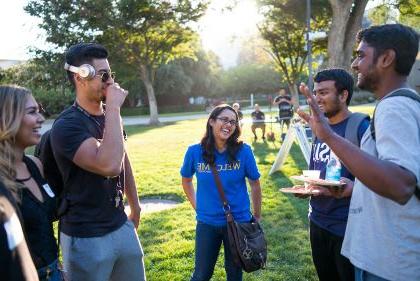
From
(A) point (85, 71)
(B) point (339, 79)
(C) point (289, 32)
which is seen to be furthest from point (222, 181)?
(C) point (289, 32)

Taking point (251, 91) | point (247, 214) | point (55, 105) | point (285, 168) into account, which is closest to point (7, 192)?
point (247, 214)

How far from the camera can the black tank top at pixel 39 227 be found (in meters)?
2.32

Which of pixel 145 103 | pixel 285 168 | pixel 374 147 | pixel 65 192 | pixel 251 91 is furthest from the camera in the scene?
pixel 251 91

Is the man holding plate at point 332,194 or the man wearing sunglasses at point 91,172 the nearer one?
the man wearing sunglasses at point 91,172

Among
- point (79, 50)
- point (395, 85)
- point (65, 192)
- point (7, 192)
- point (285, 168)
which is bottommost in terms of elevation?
point (285, 168)

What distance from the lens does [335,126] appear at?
3404 mm

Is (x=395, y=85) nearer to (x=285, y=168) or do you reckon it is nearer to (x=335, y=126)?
(x=335, y=126)

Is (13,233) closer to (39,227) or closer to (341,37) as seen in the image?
(39,227)

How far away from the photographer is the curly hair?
7.61ft

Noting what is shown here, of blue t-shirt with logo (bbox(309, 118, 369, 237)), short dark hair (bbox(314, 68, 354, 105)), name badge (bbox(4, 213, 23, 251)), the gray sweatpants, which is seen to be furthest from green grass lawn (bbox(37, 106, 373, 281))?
name badge (bbox(4, 213, 23, 251))

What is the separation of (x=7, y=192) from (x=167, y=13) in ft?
96.7

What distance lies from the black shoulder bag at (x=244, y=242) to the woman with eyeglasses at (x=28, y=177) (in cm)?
155

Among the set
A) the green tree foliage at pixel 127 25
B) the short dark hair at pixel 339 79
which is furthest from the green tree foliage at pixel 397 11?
the short dark hair at pixel 339 79

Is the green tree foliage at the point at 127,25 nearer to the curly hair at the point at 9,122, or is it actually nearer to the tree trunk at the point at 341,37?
the tree trunk at the point at 341,37
